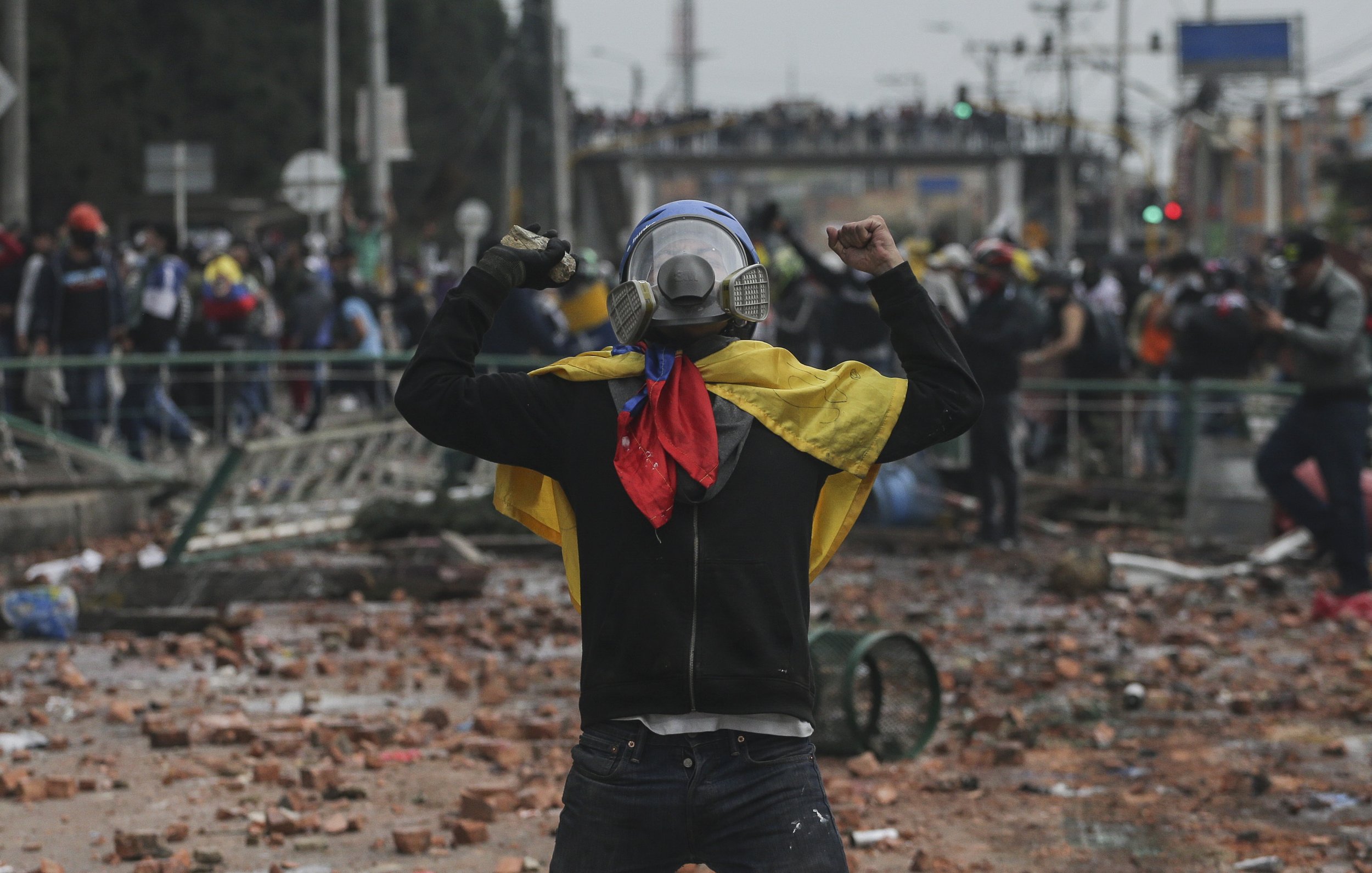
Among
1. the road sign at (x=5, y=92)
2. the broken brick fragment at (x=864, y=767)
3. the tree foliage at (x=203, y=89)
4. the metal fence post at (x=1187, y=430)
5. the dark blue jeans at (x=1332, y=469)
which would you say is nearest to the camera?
the broken brick fragment at (x=864, y=767)

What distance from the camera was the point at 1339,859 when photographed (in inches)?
202

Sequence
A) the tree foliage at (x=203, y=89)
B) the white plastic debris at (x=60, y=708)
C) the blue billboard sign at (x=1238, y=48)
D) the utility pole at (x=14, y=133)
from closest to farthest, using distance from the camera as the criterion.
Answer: the white plastic debris at (x=60, y=708) → the utility pole at (x=14, y=133) → the tree foliage at (x=203, y=89) → the blue billboard sign at (x=1238, y=48)

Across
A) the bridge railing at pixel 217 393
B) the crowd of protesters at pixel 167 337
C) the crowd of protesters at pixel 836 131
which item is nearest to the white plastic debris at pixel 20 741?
the crowd of protesters at pixel 167 337

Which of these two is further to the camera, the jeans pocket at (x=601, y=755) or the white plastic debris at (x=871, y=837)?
the white plastic debris at (x=871, y=837)

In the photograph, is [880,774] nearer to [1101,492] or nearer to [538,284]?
[538,284]

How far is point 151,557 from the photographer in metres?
10.7

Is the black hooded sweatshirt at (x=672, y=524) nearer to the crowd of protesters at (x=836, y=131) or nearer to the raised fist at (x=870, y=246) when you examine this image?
the raised fist at (x=870, y=246)

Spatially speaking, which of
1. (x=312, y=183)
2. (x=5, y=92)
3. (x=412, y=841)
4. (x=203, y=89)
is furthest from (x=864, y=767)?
(x=203, y=89)

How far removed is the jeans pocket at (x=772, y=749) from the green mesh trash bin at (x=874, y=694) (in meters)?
3.05

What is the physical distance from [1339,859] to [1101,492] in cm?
843

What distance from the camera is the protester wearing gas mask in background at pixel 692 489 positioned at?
9.91 ft

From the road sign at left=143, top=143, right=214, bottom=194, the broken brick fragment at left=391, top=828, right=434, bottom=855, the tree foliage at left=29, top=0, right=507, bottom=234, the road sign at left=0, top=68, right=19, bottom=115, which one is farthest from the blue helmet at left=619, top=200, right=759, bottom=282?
the tree foliage at left=29, top=0, right=507, bottom=234

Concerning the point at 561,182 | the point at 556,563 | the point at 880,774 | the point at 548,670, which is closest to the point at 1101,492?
the point at 556,563

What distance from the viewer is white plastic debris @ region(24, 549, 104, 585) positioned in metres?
10.0
